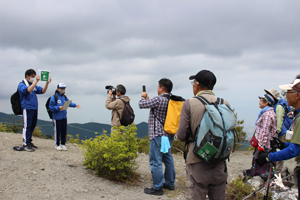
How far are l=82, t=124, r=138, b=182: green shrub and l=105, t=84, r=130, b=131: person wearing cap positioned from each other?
76cm

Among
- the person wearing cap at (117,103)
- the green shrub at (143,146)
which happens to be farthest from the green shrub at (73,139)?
the person wearing cap at (117,103)

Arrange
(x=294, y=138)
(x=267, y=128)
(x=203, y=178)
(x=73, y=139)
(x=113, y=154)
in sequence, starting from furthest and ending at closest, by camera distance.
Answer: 1. (x=73, y=139)
2. (x=113, y=154)
3. (x=267, y=128)
4. (x=203, y=178)
5. (x=294, y=138)

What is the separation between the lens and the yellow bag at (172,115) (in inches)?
192

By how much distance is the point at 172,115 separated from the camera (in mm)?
4883

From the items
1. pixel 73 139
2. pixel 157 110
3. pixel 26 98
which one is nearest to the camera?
pixel 157 110

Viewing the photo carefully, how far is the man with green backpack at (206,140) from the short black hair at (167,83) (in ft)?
6.45

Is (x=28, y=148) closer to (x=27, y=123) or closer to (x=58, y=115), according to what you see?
(x=27, y=123)

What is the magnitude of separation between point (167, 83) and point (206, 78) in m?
2.01

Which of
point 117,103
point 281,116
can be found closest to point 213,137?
point 281,116

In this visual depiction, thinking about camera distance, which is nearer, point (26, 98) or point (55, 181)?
point (55, 181)

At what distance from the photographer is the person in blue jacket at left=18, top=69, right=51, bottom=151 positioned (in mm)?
6504

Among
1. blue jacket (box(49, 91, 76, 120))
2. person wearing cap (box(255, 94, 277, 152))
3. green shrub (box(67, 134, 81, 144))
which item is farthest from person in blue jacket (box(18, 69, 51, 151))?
person wearing cap (box(255, 94, 277, 152))

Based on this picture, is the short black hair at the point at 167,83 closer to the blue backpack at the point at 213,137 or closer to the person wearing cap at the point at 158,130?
the person wearing cap at the point at 158,130

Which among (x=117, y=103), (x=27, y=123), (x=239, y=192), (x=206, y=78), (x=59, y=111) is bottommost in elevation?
(x=239, y=192)
